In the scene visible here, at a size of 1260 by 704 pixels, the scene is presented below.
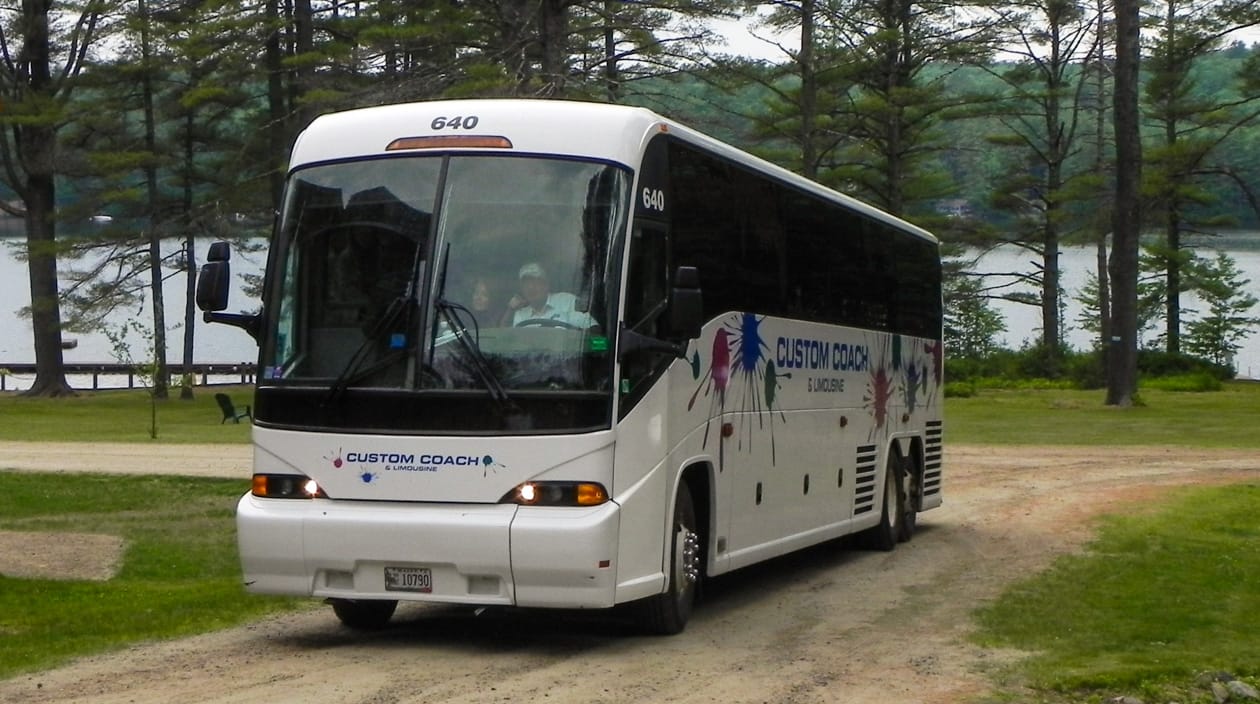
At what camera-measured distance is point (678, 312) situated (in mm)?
9828

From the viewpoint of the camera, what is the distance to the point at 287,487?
33.1 ft

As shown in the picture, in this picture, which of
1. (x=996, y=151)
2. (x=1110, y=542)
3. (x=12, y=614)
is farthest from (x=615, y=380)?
(x=996, y=151)

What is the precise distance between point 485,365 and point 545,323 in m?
0.40

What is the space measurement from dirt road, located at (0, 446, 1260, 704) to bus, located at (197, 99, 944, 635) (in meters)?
0.37

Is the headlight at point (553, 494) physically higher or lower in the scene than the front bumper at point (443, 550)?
higher

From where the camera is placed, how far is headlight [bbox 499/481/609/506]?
9.68 meters

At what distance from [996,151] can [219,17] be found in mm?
28777

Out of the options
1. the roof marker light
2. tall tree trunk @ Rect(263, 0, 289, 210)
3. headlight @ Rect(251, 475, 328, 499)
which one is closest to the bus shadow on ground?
headlight @ Rect(251, 475, 328, 499)

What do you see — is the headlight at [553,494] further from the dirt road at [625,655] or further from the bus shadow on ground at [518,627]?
the bus shadow on ground at [518,627]

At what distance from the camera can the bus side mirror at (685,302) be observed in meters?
9.81

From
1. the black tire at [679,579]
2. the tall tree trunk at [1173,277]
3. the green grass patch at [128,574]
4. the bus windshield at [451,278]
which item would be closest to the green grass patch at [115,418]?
the green grass patch at [128,574]

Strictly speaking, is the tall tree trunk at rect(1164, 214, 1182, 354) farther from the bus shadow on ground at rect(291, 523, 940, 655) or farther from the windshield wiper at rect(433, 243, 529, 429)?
the windshield wiper at rect(433, 243, 529, 429)

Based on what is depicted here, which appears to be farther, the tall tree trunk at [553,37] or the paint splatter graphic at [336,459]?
the tall tree trunk at [553,37]

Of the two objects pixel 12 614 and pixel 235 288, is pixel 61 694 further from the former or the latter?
pixel 235 288
